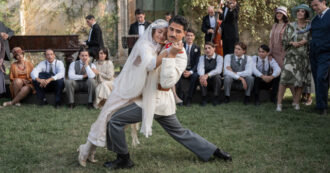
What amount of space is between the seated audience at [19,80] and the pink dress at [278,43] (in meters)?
4.74

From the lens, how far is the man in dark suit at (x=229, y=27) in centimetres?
791

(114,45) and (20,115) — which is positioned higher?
(114,45)

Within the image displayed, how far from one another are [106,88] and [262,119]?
2851 mm

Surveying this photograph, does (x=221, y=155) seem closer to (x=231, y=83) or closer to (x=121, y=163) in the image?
(x=121, y=163)

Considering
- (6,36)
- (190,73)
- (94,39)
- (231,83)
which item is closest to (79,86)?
(94,39)

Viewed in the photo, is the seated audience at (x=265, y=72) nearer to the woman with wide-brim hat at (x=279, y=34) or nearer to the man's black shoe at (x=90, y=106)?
the woman with wide-brim hat at (x=279, y=34)

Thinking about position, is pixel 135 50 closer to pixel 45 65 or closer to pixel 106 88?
pixel 106 88

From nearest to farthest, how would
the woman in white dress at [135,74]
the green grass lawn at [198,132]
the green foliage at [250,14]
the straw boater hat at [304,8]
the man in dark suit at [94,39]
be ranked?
1. the woman in white dress at [135,74]
2. the green grass lawn at [198,132]
3. the straw boater hat at [304,8]
4. the man in dark suit at [94,39]
5. the green foliage at [250,14]

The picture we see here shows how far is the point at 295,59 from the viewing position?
22.2 ft

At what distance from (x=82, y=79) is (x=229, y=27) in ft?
10.6

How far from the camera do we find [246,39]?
13266mm

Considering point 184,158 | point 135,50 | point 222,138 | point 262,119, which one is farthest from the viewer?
point 262,119

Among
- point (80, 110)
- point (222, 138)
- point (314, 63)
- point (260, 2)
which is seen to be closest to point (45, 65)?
point (80, 110)

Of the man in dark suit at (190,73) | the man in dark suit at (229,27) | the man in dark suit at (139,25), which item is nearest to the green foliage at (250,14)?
the man in dark suit at (139,25)
